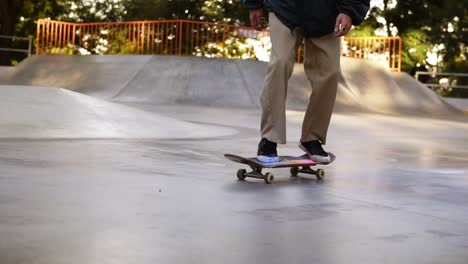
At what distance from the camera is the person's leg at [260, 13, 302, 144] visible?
5941 mm

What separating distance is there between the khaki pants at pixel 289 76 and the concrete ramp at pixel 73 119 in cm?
362

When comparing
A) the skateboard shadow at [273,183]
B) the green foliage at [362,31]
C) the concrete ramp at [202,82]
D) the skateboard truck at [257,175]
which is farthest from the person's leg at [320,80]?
the green foliage at [362,31]

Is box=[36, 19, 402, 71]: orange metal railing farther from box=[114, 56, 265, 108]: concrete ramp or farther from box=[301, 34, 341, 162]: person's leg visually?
box=[301, 34, 341, 162]: person's leg

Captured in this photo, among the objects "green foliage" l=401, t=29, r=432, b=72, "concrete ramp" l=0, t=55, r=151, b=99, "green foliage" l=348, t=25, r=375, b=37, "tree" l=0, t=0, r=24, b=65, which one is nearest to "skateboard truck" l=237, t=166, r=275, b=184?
"concrete ramp" l=0, t=55, r=151, b=99

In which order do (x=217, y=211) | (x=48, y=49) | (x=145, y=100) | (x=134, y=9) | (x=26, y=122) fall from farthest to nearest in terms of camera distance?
(x=134, y=9)
(x=48, y=49)
(x=145, y=100)
(x=26, y=122)
(x=217, y=211)

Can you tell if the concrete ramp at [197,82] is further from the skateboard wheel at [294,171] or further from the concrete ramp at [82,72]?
the skateboard wheel at [294,171]

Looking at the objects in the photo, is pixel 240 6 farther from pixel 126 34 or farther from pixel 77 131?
pixel 77 131

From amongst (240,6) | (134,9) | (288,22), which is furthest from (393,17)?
(288,22)

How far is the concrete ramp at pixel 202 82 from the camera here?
70.5 feet

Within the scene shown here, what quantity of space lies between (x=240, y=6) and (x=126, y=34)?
14328 millimetres

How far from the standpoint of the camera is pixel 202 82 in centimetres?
2219

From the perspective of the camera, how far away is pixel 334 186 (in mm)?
5945

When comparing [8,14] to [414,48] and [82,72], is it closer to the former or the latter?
[82,72]

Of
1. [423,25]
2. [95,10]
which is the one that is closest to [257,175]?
[423,25]
